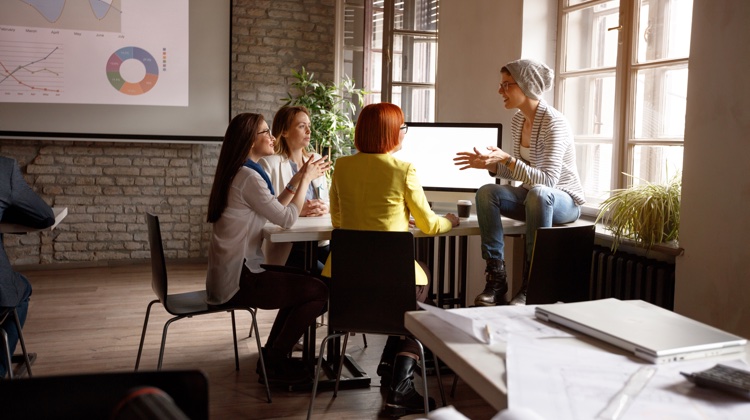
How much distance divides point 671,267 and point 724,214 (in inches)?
16.8

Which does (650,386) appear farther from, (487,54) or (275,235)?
(487,54)

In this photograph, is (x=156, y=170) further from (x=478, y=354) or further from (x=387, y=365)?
(x=478, y=354)

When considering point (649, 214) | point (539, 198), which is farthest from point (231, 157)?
point (649, 214)

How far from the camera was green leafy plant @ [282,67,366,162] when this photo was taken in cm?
616

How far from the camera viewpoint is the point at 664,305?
9.64 ft

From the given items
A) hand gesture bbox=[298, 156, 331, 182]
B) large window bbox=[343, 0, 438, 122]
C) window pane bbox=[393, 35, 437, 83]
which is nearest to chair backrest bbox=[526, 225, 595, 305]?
hand gesture bbox=[298, 156, 331, 182]

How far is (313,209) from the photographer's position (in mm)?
3619

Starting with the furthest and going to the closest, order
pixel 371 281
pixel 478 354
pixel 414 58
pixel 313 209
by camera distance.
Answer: pixel 414 58
pixel 313 209
pixel 371 281
pixel 478 354

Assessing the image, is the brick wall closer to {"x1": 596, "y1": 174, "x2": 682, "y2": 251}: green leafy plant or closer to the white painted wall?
{"x1": 596, "y1": 174, "x2": 682, "y2": 251}: green leafy plant

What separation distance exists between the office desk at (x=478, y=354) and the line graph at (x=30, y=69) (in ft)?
17.6

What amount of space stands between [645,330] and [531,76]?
2.13m

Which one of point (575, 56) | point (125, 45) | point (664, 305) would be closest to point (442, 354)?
point (664, 305)

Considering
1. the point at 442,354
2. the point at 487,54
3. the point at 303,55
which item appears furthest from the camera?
the point at 303,55

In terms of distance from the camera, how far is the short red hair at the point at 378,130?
112 inches
